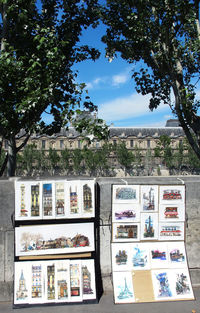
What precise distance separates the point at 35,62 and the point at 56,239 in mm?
2780

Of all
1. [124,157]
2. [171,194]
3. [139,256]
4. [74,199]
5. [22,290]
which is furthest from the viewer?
[124,157]

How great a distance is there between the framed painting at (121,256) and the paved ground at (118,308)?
0.48 meters

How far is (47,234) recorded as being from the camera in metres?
3.77

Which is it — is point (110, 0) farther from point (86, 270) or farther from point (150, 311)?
point (150, 311)

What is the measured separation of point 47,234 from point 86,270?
0.76 meters

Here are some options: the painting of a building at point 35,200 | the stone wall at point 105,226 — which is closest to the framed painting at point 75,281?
the stone wall at point 105,226

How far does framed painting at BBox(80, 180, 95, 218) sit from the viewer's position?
12.6ft

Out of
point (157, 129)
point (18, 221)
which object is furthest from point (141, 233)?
point (157, 129)

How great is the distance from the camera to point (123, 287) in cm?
370

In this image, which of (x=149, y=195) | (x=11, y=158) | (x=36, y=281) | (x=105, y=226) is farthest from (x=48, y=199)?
(x=11, y=158)

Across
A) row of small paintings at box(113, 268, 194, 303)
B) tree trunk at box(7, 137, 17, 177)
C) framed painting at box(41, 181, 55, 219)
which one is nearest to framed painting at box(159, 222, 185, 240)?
row of small paintings at box(113, 268, 194, 303)

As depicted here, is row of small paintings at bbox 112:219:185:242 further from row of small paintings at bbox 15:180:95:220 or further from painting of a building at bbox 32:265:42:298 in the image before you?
painting of a building at bbox 32:265:42:298

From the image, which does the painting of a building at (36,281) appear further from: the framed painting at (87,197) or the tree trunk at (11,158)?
the tree trunk at (11,158)

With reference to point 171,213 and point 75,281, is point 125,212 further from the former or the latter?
point 75,281
